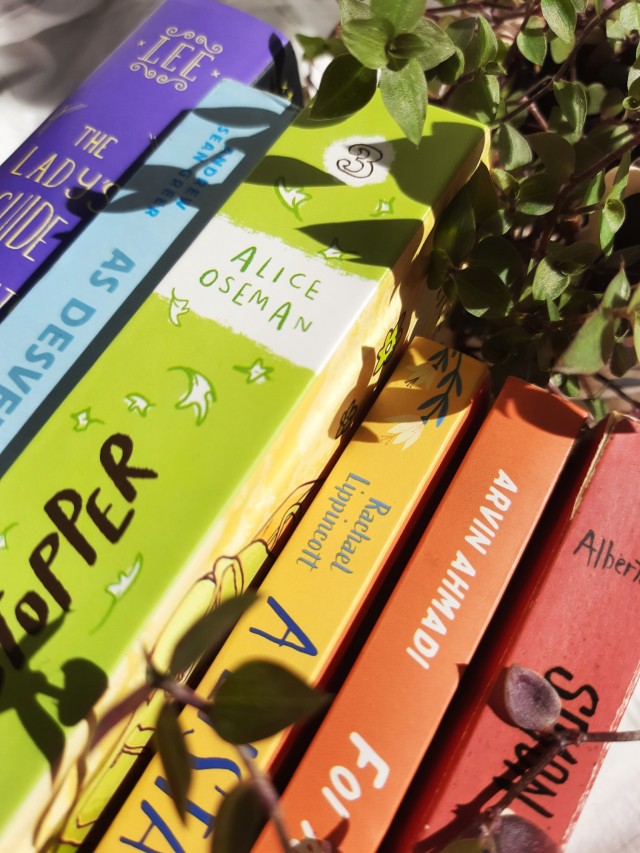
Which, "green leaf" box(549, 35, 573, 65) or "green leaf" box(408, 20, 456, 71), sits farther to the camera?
"green leaf" box(549, 35, 573, 65)

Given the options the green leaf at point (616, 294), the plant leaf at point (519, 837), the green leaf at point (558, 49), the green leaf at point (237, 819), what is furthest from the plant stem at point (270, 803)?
the green leaf at point (558, 49)

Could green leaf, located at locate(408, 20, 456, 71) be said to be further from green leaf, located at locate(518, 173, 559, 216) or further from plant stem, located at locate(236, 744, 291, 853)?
plant stem, located at locate(236, 744, 291, 853)

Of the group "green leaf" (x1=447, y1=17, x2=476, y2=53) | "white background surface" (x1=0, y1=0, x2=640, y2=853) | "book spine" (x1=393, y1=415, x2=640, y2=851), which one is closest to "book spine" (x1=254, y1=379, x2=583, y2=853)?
"book spine" (x1=393, y1=415, x2=640, y2=851)

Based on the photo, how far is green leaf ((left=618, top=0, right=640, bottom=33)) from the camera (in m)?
0.38

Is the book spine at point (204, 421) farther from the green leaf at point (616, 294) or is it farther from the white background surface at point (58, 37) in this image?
the white background surface at point (58, 37)

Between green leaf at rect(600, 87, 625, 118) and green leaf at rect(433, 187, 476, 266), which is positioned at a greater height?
green leaf at rect(600, 87, 625, 118)

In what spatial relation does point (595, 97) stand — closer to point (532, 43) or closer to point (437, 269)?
point (532, 43)

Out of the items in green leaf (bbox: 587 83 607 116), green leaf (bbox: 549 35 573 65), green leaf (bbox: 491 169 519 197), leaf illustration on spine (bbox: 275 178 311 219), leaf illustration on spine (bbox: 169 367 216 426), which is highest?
green leaf (bbox: 587 83 607 116)

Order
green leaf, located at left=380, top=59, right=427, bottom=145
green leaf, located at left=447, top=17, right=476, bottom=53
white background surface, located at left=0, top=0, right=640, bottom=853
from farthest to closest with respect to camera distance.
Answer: white background surface, located at left=0, top=0, right=640, bottom=853 → green leaf, located at left=447, top=17, right=476, bottom=53 → green leaf, located at left=380, top=59, right=427, bottom=145

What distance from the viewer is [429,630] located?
32 centimetres

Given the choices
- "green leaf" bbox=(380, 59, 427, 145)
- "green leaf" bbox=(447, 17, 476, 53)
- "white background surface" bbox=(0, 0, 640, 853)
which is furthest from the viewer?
"white background surface" bbox=(0, 0, 640, 853)

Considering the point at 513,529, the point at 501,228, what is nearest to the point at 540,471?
the point at 513,529

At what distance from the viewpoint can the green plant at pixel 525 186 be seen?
31cm

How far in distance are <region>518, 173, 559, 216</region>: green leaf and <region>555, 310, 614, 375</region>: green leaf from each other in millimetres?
107
